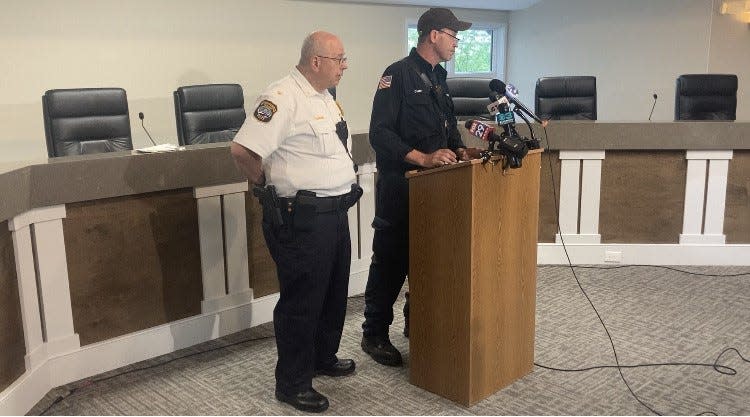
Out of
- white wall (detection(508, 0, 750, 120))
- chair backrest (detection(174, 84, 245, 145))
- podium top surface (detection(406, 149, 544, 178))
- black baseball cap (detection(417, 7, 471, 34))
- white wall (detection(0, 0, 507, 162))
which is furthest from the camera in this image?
white wall (detection(508, 0, 750, 120))

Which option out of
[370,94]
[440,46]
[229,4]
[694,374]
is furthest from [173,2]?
[694,374]

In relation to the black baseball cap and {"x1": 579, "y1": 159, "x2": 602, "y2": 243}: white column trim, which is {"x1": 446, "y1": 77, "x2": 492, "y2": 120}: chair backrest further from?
the black baseball cap

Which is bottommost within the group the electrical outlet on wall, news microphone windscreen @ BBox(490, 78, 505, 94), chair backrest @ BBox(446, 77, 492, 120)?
the electrical outlet on wall

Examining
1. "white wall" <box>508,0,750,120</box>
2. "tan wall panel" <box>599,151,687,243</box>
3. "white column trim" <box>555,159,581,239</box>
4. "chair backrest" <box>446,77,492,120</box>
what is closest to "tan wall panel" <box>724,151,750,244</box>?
"tan wall panel" <box>599,151,687,243</box>

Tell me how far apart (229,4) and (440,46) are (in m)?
3.50

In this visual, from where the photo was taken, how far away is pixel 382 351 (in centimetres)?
265

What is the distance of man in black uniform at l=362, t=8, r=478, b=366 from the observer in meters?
2.47

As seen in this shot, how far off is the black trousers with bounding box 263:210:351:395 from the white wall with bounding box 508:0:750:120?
5.13 m

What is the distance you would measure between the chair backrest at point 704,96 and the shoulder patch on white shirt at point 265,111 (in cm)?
373

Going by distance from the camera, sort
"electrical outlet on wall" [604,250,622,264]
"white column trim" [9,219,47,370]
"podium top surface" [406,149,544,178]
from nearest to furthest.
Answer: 1. "podium top surface" [406,149,544,178]
2. "white column trim" [9,219,47,370]
3. "electrical outlet on wall" [604,250,622,264]

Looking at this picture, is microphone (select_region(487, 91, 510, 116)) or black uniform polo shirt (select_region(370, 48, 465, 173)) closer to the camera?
→ microphone (select_region(487, 91, 510, 116))

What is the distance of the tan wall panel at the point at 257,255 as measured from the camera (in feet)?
9.88

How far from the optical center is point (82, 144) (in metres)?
3.85

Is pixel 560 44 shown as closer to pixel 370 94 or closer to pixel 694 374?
pixel 370 94
